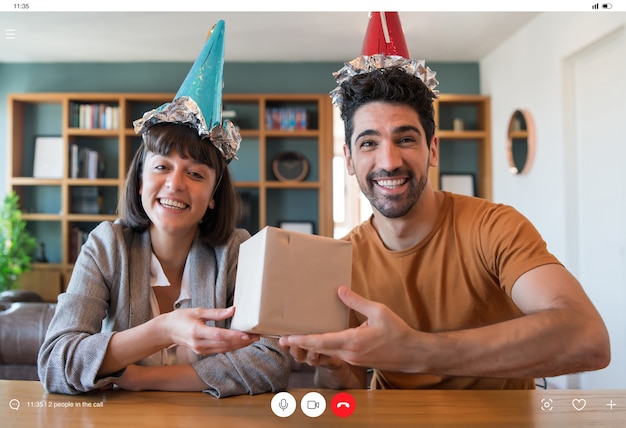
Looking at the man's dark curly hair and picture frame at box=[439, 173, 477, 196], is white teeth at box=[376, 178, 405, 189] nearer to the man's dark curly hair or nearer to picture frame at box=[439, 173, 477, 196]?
the man's dark curly hair

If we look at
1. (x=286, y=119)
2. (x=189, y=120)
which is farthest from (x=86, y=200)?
(x=189, y=120)

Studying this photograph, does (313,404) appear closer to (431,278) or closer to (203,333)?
(203,333)

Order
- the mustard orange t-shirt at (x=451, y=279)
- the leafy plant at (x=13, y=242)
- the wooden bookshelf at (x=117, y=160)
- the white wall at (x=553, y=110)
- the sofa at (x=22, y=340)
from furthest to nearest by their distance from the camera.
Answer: the wooden bookshelf at (x=117, y=160), the leafy plant at (x=13, y=242), the white wall at (x=553, y=110), the sofa at (x=22, y=340), the mustard orange t-shirt at (x=451, y=279)

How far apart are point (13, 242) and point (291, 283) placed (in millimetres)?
4431

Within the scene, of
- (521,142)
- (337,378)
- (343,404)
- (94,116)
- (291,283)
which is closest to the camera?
(291,283)

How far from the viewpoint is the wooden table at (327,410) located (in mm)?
746

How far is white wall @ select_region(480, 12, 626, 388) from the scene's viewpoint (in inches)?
114

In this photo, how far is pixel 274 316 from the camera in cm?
70

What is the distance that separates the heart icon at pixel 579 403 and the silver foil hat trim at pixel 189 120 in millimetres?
754

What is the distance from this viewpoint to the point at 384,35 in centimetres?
125

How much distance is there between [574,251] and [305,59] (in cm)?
285

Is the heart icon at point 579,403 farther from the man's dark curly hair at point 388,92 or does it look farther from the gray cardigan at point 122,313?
the man's dark curly hair at point 388,92

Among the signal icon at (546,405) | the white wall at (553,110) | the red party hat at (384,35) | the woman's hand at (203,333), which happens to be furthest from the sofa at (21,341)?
the white wall at (553,110)

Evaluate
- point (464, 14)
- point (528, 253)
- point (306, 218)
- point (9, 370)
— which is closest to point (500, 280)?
point (528, 253)
